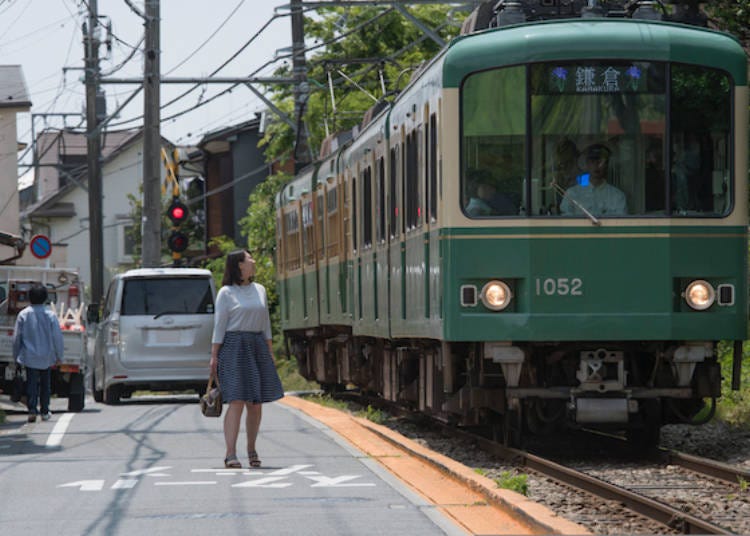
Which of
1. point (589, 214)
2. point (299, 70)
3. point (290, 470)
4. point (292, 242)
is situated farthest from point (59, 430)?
point (299, 70)

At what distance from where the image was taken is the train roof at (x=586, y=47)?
1305 cm

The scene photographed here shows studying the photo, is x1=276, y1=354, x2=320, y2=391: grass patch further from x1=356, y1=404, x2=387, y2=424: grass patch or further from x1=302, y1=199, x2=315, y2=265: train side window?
x1=356, y1=404, x2=387, y2=424: grass patch

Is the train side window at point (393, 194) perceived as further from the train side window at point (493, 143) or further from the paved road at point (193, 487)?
the train side window at point (493, 143)

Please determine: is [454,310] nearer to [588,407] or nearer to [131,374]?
[588,407]

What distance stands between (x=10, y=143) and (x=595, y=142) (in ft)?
123

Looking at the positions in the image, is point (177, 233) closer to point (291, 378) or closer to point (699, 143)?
point (291, 378)

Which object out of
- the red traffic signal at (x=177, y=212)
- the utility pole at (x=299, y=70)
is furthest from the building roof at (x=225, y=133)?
the red traffic signal at (x=177, y=212)

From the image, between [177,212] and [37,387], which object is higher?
[177,212]

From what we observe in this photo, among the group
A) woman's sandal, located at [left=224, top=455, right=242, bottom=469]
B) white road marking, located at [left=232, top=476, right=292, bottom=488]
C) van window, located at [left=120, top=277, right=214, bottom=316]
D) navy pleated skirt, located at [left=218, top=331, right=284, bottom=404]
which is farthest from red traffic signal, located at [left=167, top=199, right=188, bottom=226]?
white road marking, located at [left=232, top=476, right=292, bottom=488]

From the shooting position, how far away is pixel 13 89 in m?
48.7

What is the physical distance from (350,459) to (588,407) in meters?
1.91

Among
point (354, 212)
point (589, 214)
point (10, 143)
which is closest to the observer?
point (589, 214)

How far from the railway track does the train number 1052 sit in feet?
4.11

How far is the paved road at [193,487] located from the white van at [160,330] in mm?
5990
